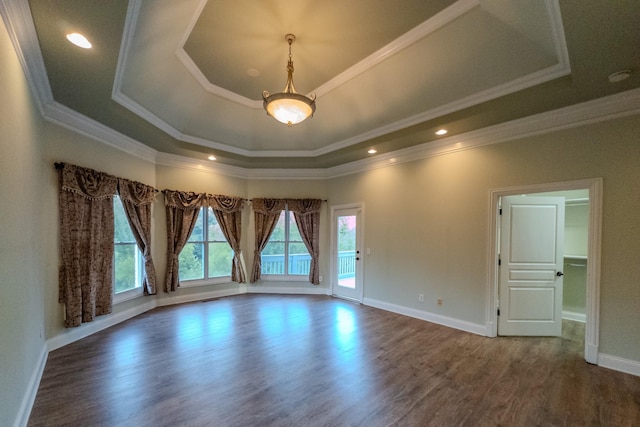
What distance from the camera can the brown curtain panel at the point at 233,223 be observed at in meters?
5.97

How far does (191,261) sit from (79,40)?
14.2ft

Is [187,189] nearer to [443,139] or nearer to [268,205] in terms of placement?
[268,205]

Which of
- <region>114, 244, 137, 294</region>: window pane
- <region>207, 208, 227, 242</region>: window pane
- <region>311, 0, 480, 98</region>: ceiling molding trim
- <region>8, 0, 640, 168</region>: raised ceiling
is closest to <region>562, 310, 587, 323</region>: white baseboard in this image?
<region>8, 0, 640, 168</region>: raised ceiling

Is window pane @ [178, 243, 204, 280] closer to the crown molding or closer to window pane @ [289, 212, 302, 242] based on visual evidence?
window pane @ [289, 212, 302, 242]

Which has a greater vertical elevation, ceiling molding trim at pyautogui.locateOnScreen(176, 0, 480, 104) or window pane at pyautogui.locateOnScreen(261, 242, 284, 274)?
Answer: ceiling molding trim at pyautogui.locateOnScreen(176, 0, 480, 104)

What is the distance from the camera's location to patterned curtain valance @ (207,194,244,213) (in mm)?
5821

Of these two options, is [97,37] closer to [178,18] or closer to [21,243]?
[178,18]

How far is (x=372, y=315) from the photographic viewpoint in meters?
4.87

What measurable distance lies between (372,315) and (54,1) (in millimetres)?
5263

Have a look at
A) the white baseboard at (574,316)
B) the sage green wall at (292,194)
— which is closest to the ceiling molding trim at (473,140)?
the sage green wall at (292,194)

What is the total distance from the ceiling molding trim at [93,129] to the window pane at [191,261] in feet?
6.34

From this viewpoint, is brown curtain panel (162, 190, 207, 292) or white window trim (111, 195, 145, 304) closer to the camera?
white window trim (111, 195, 145, 304)

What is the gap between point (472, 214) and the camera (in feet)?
13.6

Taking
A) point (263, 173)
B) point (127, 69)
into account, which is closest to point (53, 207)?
point (127, 69)
